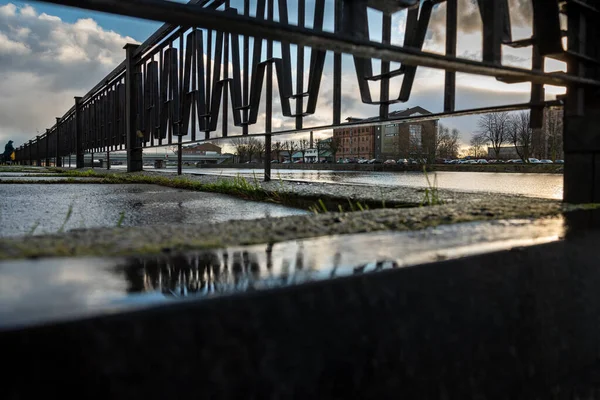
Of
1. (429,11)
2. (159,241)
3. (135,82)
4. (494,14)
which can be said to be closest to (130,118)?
(135,82)

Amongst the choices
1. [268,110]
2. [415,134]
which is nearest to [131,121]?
[268,110]

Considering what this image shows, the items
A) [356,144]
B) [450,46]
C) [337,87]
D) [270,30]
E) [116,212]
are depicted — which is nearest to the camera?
[270,30]

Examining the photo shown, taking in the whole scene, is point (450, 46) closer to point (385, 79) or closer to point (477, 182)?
point (385, 79)

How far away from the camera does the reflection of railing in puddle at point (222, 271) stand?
693mm

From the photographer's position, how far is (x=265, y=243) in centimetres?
106

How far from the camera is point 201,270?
0.80 meters

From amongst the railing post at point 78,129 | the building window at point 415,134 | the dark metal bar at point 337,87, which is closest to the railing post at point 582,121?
the dark metal bar at point 337,87

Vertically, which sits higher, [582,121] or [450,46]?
[450,46]

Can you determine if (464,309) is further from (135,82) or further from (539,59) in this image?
(135,82)

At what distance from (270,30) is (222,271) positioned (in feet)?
2.98

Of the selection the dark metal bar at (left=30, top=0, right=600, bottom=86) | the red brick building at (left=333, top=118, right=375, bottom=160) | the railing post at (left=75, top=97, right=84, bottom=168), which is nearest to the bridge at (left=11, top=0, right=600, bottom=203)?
the dark metal bar at (left=30, top=0, right=600, bottom=86)

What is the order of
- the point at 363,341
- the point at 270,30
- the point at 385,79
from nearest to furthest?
the point at 363,341, the point at 270,30, the point at 385,79

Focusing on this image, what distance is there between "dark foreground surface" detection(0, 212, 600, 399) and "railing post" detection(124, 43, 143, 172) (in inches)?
371

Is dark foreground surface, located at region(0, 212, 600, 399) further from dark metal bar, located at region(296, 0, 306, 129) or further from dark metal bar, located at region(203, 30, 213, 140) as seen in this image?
dark metal bar, located at region(203, 30, 213, 140)
